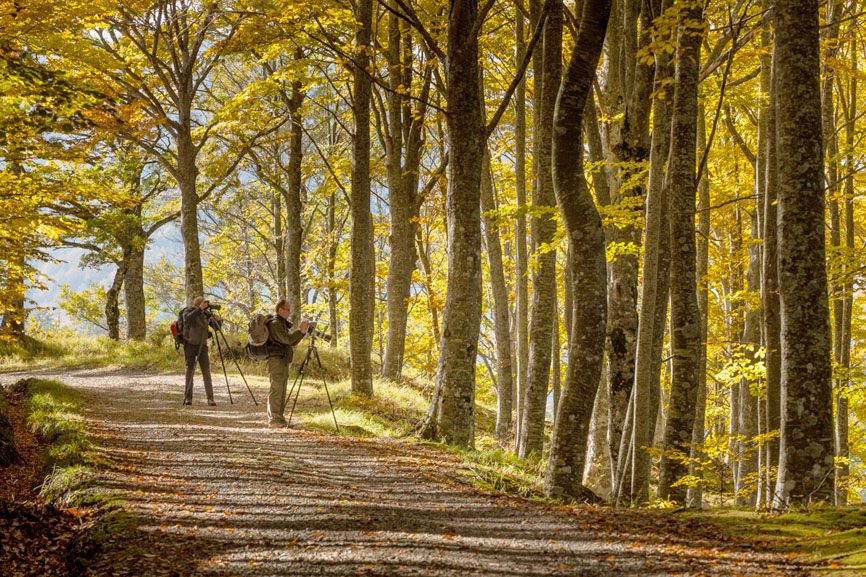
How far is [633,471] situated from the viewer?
731 centimetres

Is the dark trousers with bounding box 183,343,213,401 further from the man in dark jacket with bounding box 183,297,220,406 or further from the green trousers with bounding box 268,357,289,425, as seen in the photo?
the green trousers with bounding box 268,357,289,425

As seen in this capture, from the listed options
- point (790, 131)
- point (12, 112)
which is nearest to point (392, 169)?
point (12, 112)

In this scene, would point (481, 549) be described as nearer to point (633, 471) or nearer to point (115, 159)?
point (633, 471)

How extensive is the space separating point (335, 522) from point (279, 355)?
512cm

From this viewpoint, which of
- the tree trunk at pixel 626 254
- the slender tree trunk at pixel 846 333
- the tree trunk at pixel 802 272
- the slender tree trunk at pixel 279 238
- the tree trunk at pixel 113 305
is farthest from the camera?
the slender tree trunk at pixel 279 238

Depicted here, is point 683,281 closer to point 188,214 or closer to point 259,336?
point 259,336

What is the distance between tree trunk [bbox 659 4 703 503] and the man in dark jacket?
27.5 feet

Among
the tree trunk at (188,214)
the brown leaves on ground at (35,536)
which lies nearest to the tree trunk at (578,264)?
the brown leaves on ground at (35,536)

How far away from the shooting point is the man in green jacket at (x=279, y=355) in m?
9.77

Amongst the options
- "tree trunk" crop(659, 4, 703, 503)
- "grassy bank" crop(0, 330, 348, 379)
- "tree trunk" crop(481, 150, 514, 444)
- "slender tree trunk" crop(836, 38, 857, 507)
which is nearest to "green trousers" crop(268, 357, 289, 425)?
"tree trunk" crop(659, 4, 703, 503)

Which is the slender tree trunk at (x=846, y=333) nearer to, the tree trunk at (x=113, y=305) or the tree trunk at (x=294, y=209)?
the tree trunk at (x=294, y=209)

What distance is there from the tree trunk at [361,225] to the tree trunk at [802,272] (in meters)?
7.92

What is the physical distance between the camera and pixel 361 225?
12.2 meters

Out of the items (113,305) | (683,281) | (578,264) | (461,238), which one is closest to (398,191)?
(461,238)
